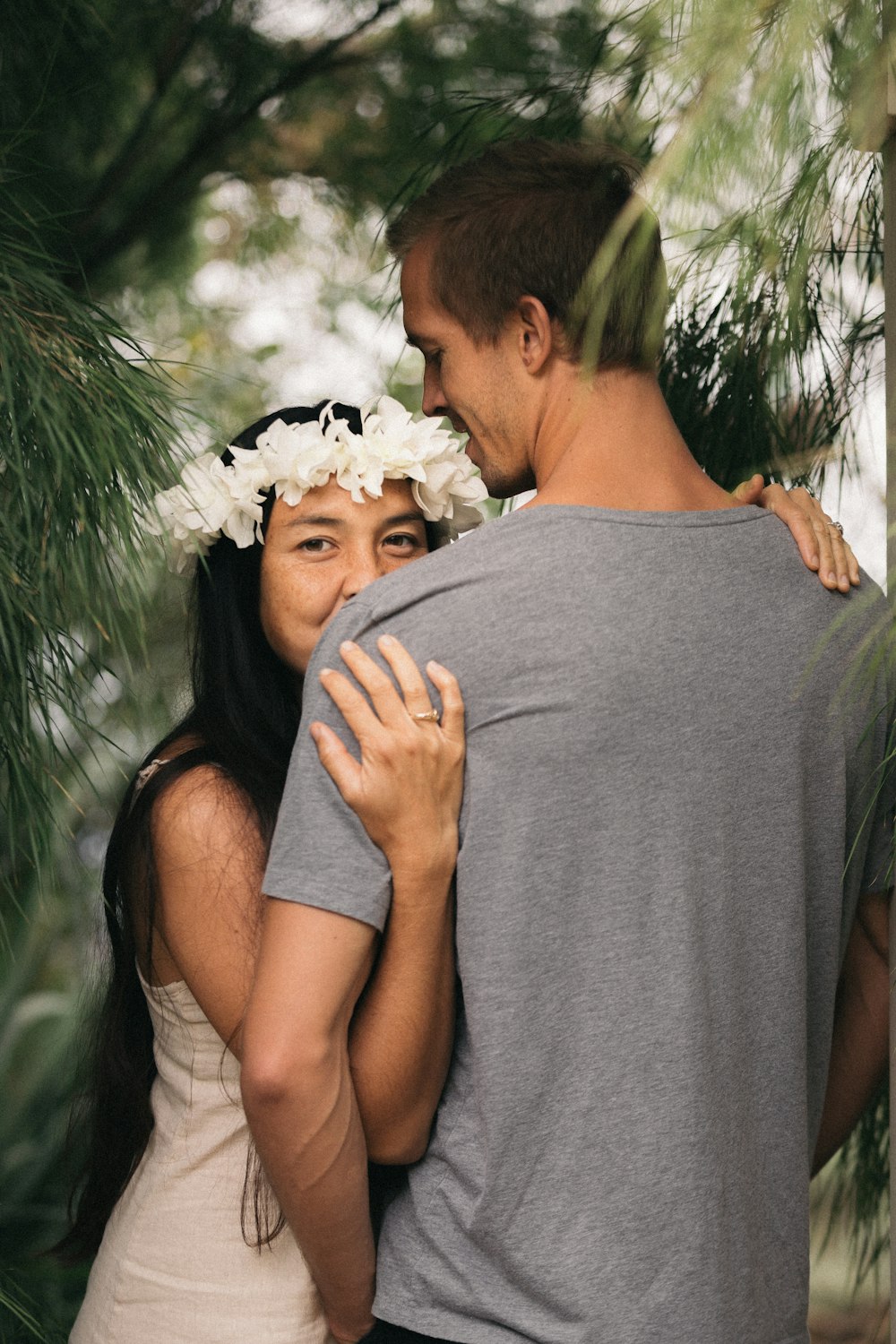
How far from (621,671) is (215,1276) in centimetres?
69

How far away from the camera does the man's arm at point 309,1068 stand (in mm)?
1028

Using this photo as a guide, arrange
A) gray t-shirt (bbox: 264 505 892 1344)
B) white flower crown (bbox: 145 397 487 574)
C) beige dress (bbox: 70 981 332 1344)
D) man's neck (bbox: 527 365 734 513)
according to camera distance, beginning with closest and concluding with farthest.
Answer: gray t-shirt (bbox: 264 505 892 1344)
man's neck (bbox: 527 365 734 513)
beige dress (bbox: 70 981 332 1344)
white flower crown (bbox: 145 397 487 574)

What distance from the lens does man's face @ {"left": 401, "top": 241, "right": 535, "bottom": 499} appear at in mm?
1252

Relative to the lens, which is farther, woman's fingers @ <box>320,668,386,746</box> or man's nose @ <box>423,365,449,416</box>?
man's nose @ <box>423,365,449,416</box>

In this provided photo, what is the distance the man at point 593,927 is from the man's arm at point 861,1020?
0.68 ft

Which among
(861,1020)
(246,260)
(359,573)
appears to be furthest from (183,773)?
(246,260)

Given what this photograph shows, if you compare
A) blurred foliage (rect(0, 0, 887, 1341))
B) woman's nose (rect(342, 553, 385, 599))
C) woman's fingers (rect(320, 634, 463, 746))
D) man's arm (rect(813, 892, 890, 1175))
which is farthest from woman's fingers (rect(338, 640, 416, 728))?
man's arm (rect(813, 892, 890, 1175))

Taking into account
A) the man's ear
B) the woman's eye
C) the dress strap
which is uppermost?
the man's ear

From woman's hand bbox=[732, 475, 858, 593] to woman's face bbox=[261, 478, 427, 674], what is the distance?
0.42m

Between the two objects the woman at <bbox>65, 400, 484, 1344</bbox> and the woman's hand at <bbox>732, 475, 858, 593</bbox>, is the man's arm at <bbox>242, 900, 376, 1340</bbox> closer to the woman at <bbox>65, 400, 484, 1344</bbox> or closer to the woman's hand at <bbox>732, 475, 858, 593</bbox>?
the woman at <bbox>65, 400, 484, 1344</bbox>

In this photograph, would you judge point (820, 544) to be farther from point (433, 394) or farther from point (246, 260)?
point (246, 260)

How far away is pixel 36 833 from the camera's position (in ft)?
4.51

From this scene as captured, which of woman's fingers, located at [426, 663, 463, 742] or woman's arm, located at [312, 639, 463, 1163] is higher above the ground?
woman's fingers, located at [426, 663, 463, 742]

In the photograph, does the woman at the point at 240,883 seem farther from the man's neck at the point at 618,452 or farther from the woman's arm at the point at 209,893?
the man's neck at the point at 618,452
